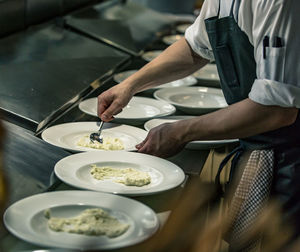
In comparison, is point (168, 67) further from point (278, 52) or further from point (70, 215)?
point (70, 215)

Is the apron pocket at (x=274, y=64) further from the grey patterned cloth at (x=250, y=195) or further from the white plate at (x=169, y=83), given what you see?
the white plate at (x=169, y=83)

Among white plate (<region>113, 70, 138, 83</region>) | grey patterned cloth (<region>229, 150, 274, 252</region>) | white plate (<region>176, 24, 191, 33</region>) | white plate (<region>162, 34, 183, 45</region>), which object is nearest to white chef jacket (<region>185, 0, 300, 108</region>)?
grey patterned cloth (<region>229, 150, 274, 252</region>)

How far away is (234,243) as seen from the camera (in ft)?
6.24

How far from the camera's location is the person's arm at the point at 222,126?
64.2 inches

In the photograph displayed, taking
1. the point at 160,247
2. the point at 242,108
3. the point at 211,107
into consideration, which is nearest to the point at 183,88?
the point at 211,107

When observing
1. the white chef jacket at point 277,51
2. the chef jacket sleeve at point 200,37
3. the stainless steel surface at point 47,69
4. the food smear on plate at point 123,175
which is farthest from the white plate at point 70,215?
the chef jacket sleeve at point 200,37

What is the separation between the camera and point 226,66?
187cm

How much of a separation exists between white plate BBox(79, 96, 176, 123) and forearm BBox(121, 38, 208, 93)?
0.12 metres

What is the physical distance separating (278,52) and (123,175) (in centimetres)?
58

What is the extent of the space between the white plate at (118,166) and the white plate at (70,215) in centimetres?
8

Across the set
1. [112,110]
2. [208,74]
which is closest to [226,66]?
[112,110]

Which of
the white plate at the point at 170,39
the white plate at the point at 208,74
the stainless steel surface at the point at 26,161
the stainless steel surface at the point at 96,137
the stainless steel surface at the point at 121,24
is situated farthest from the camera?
the white plate at the point at 170,39

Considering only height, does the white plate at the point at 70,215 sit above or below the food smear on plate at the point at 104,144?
above

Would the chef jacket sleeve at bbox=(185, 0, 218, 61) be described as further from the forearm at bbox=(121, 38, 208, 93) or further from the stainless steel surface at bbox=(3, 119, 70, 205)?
the stainless steel surface at bbox=(3, 119, 70, 205)
